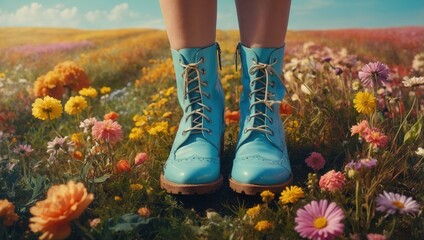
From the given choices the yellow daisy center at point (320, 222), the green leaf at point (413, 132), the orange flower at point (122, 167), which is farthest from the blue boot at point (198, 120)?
the green leaf at point (413, 132)

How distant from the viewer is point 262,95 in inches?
74.2

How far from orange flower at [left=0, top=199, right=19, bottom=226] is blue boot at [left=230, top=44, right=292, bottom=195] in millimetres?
661

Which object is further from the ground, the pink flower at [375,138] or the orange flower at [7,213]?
the pink flower at [375,138]

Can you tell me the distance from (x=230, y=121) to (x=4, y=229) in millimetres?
1128

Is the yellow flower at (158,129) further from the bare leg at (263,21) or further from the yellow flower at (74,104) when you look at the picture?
the bare leg at (263,21)

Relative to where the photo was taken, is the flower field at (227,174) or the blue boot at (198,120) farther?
the blue boot at (198,120)

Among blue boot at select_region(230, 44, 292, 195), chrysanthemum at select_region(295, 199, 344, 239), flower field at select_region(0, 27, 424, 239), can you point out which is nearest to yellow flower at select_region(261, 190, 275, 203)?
flower field at select_region(0, 27, 424, 239)

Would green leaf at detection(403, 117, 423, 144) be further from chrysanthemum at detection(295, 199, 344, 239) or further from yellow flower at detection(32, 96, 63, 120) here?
yellow flower at detection(32, 96, 63, 120)

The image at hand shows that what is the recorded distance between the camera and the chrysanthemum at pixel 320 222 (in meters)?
1.20

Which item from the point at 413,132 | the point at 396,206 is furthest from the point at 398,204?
the point at 413,132

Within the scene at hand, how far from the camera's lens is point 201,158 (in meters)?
1.74

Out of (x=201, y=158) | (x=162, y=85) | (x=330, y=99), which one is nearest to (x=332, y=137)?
(x=330, y=99)

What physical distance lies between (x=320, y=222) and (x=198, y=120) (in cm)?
77

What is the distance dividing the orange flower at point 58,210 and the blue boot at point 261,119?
0.61 meters
